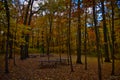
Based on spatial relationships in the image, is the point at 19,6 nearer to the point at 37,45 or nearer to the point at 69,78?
the point at 69,78

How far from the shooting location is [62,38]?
41.0 m

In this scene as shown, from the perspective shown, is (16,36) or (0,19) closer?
(0,19)

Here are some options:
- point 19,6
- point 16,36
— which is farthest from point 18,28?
point 19,6

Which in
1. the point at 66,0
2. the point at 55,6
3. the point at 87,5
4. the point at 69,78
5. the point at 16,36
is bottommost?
the point at 69,78

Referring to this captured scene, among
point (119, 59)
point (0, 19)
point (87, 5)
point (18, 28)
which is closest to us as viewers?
point (87, 5)

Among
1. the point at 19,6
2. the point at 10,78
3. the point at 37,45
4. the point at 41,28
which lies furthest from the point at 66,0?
→ the point at 37,45

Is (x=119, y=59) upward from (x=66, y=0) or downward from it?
downward

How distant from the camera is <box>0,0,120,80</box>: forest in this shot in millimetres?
15007

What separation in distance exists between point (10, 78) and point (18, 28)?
11.6m

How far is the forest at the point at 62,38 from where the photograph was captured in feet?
49.2

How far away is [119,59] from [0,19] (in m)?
18.2

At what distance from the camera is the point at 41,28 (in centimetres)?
5722

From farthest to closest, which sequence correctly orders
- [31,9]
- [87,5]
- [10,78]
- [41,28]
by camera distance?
[41,28] → [31,9] → [10,78] → [87,5]

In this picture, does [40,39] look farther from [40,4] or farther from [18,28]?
[18,28]
